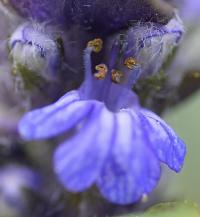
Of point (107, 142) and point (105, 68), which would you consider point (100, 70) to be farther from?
point (107, 142)

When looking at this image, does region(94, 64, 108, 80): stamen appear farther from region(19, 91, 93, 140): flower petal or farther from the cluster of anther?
A: region(19, 91, 93, 140): flower petal

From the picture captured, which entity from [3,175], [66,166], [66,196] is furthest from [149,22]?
[3,175]

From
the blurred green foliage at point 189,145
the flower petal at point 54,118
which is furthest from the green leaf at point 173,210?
the blurred green foliage at point 189,145

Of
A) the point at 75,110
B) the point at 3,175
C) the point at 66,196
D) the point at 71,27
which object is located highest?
the point at 71,27

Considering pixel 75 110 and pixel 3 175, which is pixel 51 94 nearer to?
pixel 75 110

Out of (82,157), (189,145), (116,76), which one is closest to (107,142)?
(82,157)

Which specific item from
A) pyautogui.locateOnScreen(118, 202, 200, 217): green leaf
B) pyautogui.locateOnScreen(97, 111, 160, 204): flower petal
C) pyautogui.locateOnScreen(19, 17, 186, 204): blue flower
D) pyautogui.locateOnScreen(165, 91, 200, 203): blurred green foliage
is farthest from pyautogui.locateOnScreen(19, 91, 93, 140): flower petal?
pyautogui.locateOnScreen(165, 91, 200, 203): blurred green foliage
